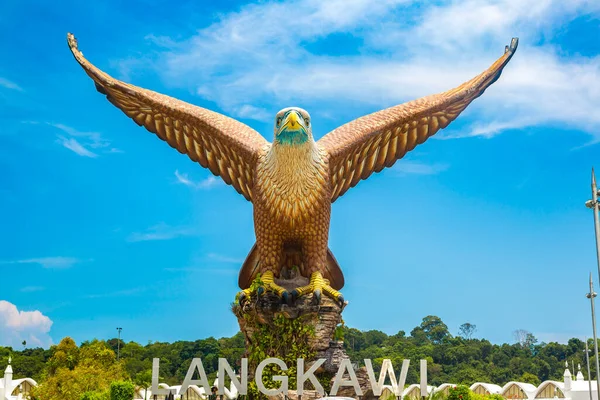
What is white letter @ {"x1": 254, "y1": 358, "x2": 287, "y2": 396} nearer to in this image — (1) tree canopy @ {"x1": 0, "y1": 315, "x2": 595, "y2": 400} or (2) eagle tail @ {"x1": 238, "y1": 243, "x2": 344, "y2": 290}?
(2) eagle tail @ {"x1": 238, "y1": 243, "x2": 344, "y2": 290}

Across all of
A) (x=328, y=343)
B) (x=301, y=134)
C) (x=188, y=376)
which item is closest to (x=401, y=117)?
(x=301, y=134)

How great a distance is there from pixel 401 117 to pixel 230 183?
12.1 feet

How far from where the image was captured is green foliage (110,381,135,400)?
29006 mm

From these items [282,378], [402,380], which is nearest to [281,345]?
[282,378]

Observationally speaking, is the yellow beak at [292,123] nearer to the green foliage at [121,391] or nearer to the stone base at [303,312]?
the stone base at [303,312]

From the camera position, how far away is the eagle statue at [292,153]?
12188 millimetres

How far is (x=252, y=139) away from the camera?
1362 centimetres

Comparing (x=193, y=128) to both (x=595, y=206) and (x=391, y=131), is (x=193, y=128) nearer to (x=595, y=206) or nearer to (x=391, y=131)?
(x=391, y=131)

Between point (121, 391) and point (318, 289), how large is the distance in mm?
19702

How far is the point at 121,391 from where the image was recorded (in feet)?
95.7

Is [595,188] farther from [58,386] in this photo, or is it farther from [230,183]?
[58,386]

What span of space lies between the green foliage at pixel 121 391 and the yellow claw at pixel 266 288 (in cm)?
1864

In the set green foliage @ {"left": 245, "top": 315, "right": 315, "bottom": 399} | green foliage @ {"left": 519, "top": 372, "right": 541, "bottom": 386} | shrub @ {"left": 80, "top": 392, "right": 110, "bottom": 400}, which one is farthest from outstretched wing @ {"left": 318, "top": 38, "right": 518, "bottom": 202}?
green foliage @ {"left": 519, "top": 372, "right": 541, "bottom": 386}

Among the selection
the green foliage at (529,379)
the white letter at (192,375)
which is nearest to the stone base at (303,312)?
the white letter at (192,375)
